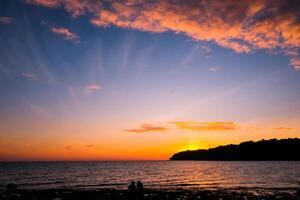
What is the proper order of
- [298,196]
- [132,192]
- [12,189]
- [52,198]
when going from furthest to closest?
[12,189]
[132,192]
[52,198]
[298,196]

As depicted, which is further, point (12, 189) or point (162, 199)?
point (12, 189)

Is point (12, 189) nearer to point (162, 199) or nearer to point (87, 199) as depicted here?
point (87, 199)

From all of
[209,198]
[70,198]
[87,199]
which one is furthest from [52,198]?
[209,198]

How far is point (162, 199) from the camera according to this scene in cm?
3697

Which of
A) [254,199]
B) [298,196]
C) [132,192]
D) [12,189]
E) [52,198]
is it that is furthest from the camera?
[12,189]

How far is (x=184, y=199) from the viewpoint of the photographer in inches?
1448

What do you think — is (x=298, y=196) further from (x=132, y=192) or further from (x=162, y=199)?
(x=132, y=192)

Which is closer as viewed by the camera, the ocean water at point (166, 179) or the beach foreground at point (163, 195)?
the beach foreground at point (163, 195)

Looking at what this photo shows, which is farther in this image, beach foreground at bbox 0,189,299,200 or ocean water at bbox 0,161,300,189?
ocean water at bbox 0,161,300,189

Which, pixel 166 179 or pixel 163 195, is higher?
pixel 166 179

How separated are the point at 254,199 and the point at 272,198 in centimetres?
251

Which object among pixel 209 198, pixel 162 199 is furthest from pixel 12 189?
pixel 209 198

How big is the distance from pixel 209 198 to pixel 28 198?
2326cm

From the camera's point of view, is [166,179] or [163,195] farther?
[166,179]
